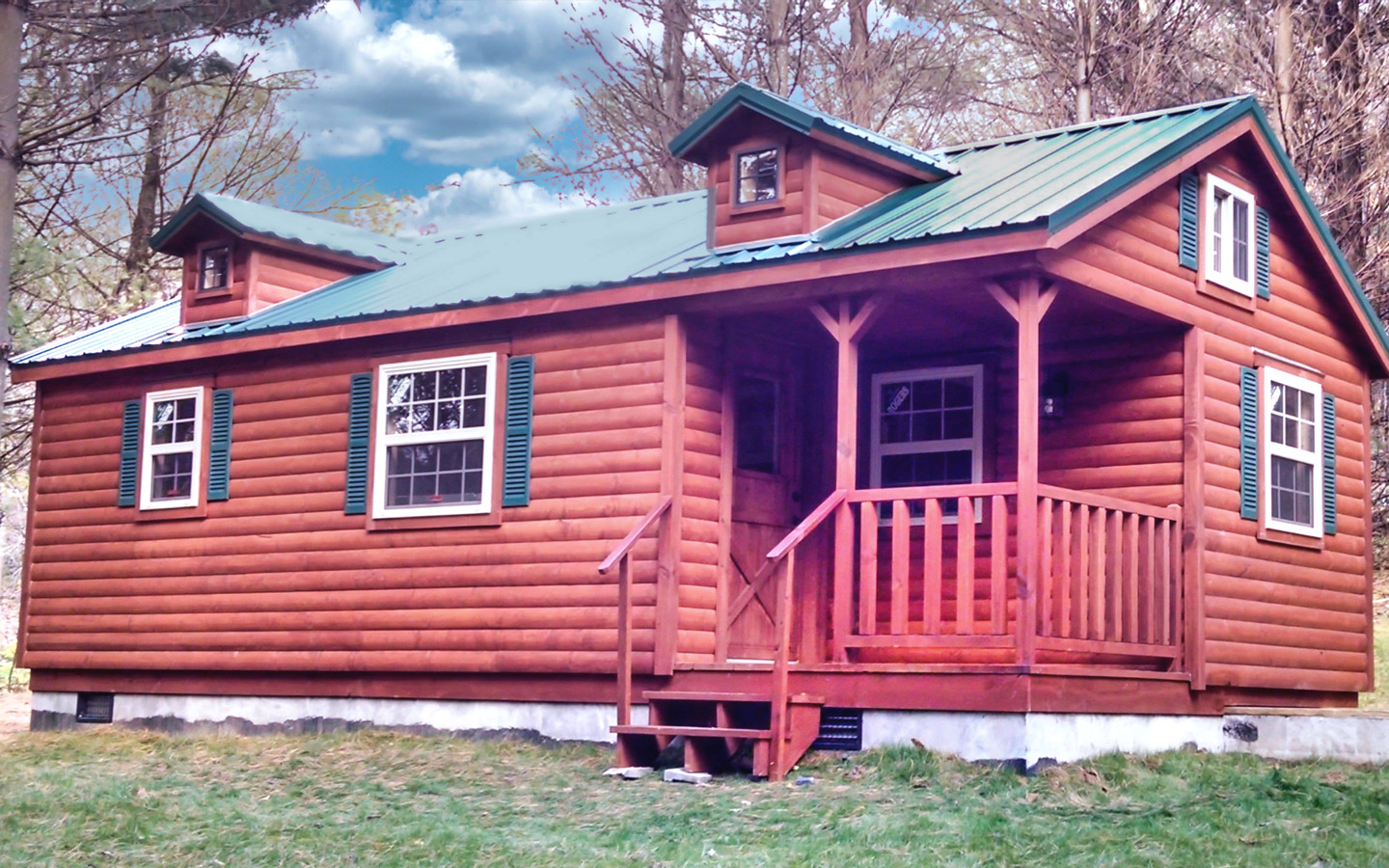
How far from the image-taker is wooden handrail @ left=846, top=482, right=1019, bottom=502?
10422 millimetres

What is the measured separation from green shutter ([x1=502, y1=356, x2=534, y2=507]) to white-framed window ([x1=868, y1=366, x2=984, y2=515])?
2.62 meters

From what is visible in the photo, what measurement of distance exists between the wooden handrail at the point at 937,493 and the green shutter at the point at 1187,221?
2663 millimetres

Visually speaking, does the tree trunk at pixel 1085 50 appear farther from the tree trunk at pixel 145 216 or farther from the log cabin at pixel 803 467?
the tree trunk at pixel 145 216

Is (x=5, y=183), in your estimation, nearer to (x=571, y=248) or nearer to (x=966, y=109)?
(x=571, y=248)

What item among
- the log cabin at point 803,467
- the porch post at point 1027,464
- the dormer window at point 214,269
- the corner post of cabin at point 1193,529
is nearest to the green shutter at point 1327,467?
the log cabin at point 803,467

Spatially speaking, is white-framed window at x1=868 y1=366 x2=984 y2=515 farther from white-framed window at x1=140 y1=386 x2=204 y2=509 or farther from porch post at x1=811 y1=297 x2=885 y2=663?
white-framed window at x1=140 y1=386 x2=204 y2=509

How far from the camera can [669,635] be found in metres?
12.0

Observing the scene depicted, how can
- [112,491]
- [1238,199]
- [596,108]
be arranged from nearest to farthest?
[1238,199] < [112,491] < [596,108]

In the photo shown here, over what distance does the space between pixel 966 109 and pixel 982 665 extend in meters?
18.2

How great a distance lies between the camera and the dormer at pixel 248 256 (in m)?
16.4

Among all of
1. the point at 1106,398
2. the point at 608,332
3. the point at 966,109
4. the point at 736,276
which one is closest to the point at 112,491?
A: the point at 608,332

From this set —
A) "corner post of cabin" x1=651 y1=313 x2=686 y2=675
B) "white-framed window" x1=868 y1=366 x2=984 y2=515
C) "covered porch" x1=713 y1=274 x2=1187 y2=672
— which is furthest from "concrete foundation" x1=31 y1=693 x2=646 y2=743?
"white-framed window" x1=868 y1=366 x2=984 y2=515

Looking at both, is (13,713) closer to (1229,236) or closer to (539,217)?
(539,217)

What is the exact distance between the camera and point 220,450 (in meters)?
15.3
